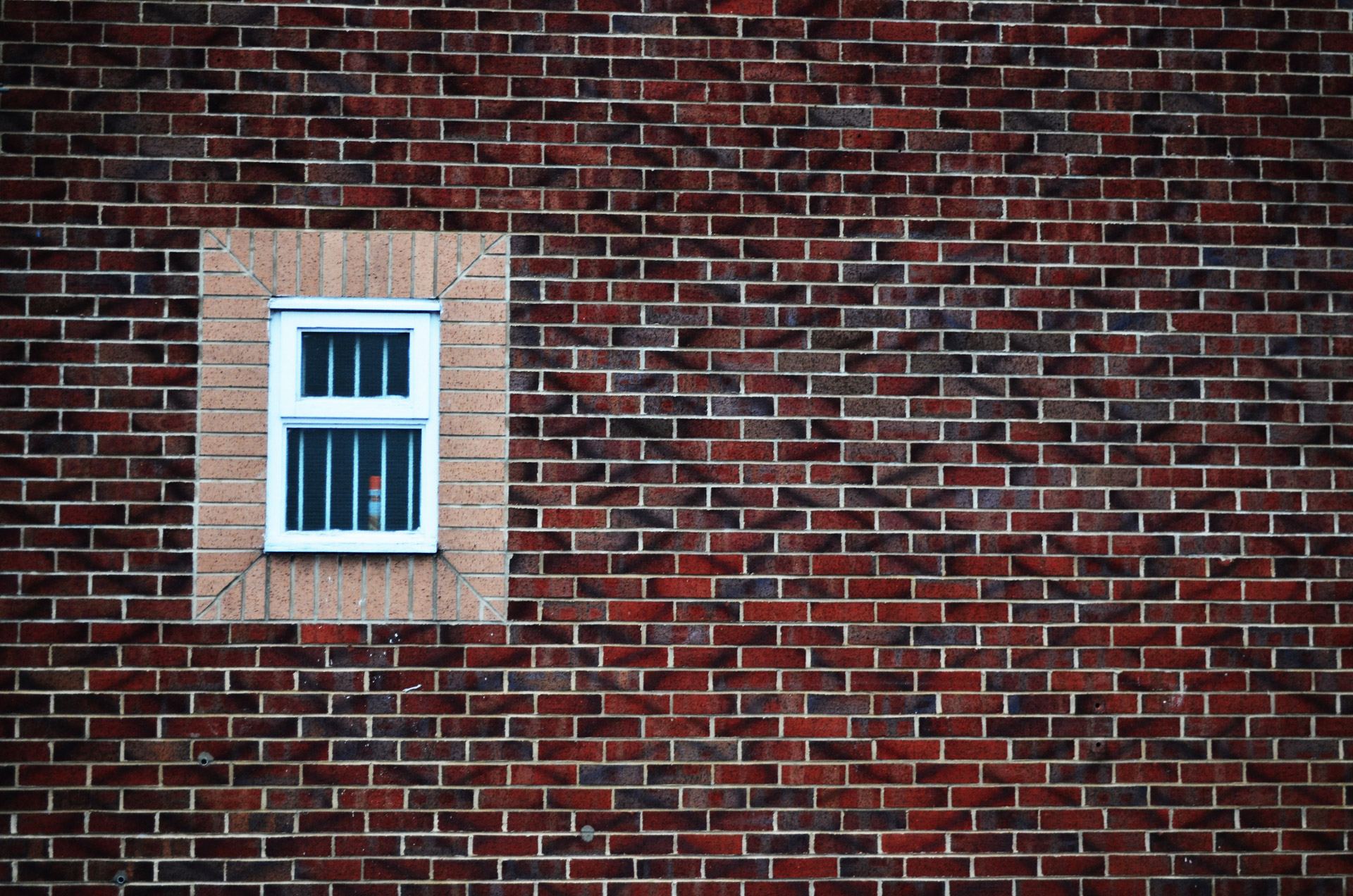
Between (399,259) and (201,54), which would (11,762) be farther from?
(201,54)

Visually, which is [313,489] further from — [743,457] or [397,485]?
[743,457]

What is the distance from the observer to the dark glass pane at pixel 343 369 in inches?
174

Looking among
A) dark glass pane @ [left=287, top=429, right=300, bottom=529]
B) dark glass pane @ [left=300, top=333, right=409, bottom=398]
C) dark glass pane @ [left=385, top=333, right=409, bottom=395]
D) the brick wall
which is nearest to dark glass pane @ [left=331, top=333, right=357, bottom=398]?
dark glass pane @ [left=300, top=333, right=409, bottom=398]

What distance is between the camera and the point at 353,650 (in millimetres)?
4316

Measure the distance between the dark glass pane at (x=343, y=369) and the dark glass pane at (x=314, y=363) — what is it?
3 cm

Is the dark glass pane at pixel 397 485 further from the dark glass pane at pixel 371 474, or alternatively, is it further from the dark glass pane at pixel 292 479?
the dark glass pane at pixel 292 479

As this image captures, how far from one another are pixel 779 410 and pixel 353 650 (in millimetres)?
2021

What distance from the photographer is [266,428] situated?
14.3 feet

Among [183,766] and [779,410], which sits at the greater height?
[779,410]

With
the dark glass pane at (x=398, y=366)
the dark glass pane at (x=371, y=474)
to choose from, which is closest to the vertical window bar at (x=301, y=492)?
the dark glass pane at (x=371, y=474)

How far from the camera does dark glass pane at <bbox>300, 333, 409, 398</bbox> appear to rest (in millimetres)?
4418

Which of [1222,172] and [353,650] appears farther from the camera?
[1222,172]

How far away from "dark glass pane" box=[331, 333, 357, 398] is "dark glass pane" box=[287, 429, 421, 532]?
163mm

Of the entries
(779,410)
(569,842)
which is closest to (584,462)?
(779,410)
